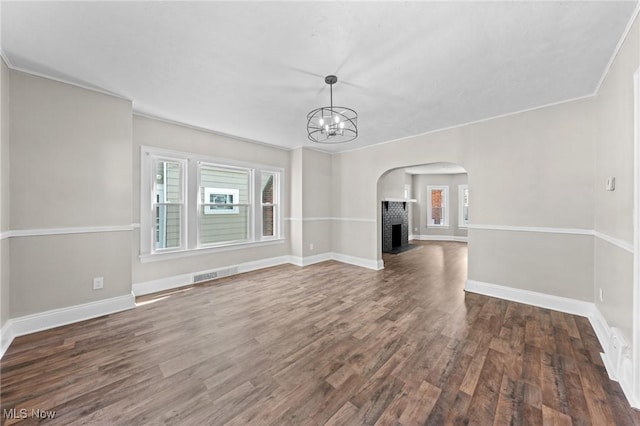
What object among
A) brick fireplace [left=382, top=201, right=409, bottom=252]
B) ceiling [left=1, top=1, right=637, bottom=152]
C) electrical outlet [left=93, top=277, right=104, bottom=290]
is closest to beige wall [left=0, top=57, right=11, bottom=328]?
ceiling [left=1, top=1, right=637, bottom=152]

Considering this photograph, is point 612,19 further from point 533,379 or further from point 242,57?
point 242,57

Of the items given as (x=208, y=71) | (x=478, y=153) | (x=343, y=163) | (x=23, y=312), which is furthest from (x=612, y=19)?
(x=23, y=312)

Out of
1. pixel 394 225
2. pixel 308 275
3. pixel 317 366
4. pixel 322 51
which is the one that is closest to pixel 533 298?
pixel 317 366

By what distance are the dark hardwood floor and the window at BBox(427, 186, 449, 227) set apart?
6694mm

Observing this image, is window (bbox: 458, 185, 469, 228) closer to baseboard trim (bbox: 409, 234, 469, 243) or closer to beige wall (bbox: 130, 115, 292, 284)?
baseboard trim (bbox: 409, 234, 469, 243)

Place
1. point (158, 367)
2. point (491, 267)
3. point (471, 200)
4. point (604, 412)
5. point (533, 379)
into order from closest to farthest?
1. point (604, 412)
2. point (533, 379)
3. point (158, 367)
4. point (491, 267)
5. point (471, 200)

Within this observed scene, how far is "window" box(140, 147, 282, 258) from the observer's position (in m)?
→ 3.79

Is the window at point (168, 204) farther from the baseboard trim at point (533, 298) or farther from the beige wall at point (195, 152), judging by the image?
the baseboard trim at point (533, 298)

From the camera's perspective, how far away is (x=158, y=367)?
2.02 metres

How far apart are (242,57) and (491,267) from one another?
430 centimetres

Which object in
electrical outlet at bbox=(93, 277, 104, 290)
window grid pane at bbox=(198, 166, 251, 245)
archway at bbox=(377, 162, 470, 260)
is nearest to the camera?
electrical outlet at bbox=(93, 277, 104, 290)

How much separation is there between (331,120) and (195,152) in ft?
8.54

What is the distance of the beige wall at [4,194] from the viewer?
2266mm

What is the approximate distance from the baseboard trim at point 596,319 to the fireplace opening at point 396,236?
3.84m
